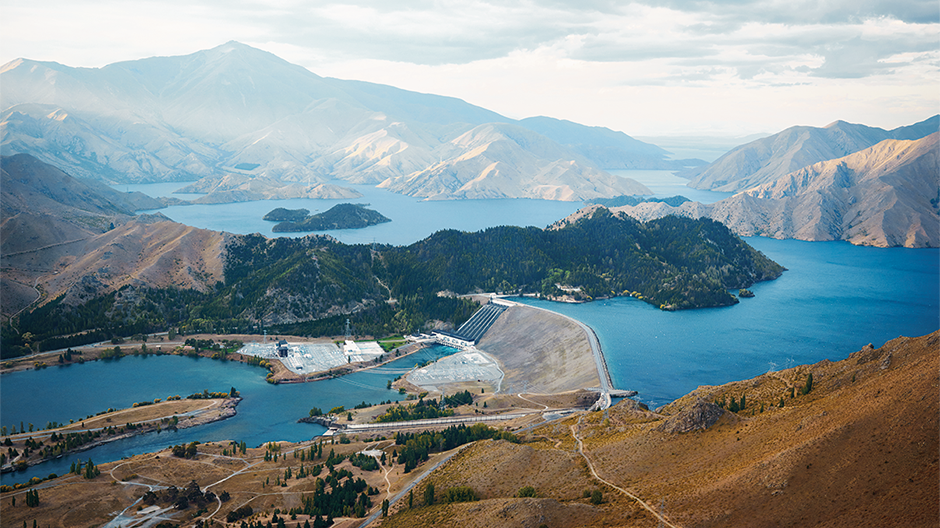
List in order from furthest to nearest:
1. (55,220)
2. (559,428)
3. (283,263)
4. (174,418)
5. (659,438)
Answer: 1. (55,220)
2. (283,263)
3. (174,418)
4. (559,428)
5. (659,438)

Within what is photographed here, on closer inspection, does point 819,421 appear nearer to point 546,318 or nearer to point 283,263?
point 546,318

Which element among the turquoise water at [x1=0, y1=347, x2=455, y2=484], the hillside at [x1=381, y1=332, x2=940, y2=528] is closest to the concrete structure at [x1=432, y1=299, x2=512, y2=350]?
the turquoise water at [x1=0, y1=347, x2=455, y2=484]

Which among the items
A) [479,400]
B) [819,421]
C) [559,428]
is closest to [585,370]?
[479,400]

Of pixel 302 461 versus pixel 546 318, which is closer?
pixel 302 461

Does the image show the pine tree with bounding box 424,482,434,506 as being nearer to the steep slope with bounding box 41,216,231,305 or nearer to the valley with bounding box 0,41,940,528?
the valley with bounding box 0,41,940,528

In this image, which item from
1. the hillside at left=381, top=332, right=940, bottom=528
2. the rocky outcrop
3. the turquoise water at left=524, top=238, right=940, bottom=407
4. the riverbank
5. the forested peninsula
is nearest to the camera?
the hillside at left=381, top=332, right=940, bottom=528

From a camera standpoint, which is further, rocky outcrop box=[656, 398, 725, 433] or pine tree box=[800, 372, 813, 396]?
pine tree box=[800, 372, 813, 396]
